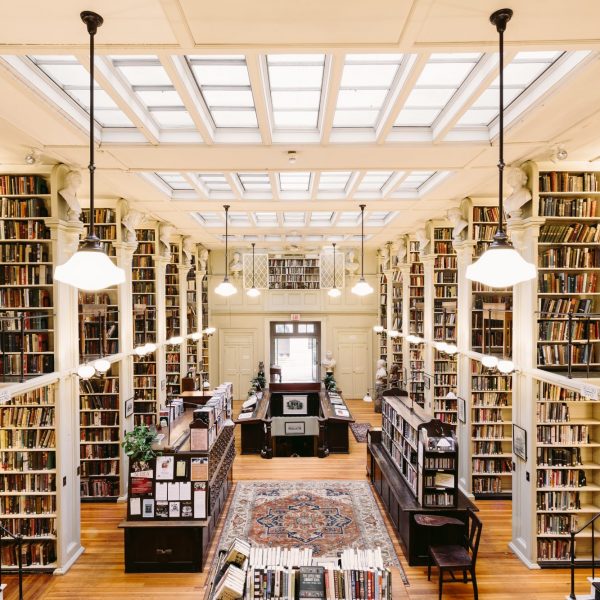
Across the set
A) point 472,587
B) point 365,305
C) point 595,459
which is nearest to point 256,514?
point 472,587

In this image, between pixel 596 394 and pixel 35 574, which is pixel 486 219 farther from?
pixel 35 574

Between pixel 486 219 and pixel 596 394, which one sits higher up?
pixel 486 219

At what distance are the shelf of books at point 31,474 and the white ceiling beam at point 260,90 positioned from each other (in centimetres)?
414

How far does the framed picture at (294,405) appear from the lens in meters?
12.4

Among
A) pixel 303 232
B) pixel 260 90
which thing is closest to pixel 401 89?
pixel 260 90

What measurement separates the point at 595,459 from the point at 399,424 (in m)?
2.69

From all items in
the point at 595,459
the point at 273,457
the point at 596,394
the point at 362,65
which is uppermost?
the point at 362,65

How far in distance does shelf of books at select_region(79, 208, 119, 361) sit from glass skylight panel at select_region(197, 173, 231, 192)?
1692mm

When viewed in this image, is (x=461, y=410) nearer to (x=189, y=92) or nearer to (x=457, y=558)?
(x=457, y=558)

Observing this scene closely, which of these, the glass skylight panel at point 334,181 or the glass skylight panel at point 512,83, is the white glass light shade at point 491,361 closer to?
the glass skylight panel at point 512,83

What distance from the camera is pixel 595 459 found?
6.32 metres

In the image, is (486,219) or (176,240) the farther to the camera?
(176,240)

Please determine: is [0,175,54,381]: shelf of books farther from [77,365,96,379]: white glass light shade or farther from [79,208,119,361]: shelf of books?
[79,208,119,361]: shelf of books

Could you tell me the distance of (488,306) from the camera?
23.7 feet
